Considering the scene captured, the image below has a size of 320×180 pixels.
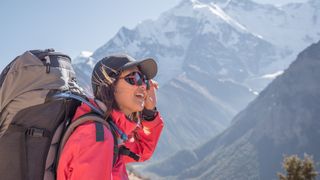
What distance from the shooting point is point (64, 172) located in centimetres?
338

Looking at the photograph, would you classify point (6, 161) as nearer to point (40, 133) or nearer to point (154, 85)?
point (40, 133)

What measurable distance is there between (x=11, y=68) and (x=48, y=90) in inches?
15.6

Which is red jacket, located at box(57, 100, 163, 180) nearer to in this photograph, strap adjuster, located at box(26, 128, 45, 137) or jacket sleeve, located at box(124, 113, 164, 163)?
strap adjuster, located at box(26, 128, 45, 137)

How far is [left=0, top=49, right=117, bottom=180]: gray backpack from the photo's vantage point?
340 cm

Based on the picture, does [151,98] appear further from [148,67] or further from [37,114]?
[37,114]

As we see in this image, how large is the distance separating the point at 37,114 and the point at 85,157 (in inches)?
22.3

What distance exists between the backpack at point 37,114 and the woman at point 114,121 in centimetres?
9

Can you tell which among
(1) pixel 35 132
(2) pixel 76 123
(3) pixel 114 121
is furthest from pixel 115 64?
(1) pixel 35 132

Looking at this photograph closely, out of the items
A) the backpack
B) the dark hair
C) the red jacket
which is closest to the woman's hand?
the dark hair

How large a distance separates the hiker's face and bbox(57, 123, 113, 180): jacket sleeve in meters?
0.74

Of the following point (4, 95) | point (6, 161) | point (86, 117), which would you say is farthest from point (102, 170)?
point (4, 95)

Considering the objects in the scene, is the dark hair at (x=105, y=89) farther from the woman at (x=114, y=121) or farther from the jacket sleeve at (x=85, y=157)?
the jacket sleeve at (x=85, y=157)

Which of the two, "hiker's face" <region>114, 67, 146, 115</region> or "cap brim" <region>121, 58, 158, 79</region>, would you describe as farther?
"cap brim" <region>121, 58, 158, 79</region>

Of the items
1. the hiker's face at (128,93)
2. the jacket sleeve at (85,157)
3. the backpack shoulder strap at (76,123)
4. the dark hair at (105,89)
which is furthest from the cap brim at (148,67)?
the jacket sleeve at (85,157)
